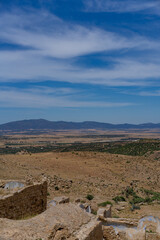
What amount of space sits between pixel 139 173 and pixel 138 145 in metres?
25.6

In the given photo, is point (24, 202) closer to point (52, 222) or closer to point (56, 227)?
point (52, 222)

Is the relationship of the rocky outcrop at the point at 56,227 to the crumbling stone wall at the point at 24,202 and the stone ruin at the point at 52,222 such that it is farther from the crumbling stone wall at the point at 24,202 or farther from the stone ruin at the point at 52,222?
the crumbling stone wall at the point at 24,202

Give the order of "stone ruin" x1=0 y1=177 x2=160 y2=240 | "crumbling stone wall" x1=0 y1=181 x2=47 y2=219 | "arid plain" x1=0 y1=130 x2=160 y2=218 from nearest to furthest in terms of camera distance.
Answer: "stone ruin" x1=0 y1=177 x2=160 y2=240
"crumbling stone wall" x1=0 y1=181 x2=47 y2=219
"arid plain" x1=0 y1=130 x2=160 y2=218

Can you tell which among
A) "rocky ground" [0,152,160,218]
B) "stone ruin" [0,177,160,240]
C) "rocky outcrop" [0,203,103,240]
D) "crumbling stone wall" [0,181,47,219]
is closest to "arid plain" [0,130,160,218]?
"rocky ground" [0,152,160,218]

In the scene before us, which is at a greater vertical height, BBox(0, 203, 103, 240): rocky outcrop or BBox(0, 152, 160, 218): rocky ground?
BBox(0, 203, 103, 240): rocky outcrop

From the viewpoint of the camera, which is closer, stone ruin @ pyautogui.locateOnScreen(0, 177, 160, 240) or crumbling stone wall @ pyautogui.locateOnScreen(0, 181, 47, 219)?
stone ruin @ pyautogui.locateOnScreen(0, 177, 160, 240)

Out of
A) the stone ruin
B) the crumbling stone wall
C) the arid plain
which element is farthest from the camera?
the arid plain

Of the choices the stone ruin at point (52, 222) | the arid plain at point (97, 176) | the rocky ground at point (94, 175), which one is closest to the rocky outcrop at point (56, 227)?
the stone ruin at point (52, 222)

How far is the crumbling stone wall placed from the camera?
25.2 feet

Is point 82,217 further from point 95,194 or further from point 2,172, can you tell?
point 2,172

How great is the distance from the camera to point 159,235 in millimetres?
8727

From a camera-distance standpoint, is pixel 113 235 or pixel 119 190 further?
pixel 119 190

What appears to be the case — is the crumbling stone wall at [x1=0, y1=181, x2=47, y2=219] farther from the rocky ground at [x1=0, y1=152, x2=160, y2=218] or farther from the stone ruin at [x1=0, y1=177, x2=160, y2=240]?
the rocky ground at [x1=0, y1=152, x2=160, y2=218]

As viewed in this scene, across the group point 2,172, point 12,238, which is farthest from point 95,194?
point 12,238
